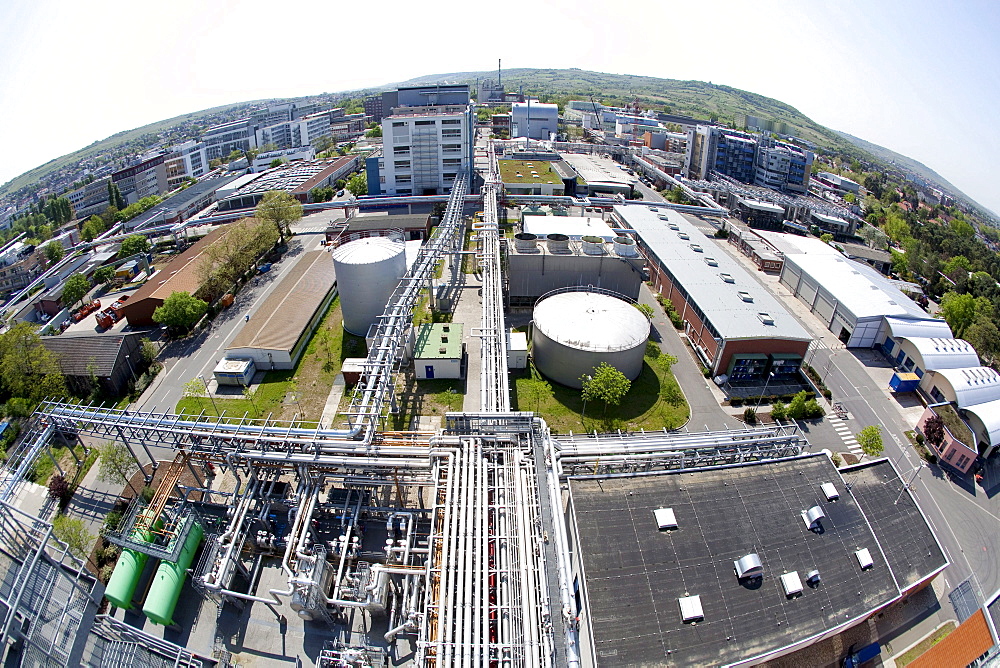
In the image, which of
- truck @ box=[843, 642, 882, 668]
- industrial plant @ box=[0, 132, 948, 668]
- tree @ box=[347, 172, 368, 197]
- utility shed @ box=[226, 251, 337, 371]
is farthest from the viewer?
tree @ box=[347, 172, 368, 197]

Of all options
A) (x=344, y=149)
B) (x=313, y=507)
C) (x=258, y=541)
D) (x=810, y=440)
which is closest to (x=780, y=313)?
(x=810, y=440)

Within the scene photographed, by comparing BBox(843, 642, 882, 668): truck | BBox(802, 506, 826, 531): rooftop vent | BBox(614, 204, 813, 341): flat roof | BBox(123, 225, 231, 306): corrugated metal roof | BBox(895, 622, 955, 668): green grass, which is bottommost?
BBox(895, 622, 955, 668): green grass

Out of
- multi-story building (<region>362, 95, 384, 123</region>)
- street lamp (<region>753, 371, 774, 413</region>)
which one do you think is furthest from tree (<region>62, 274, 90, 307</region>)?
multi-story building (<region>362, 95, 384, 123</region>)

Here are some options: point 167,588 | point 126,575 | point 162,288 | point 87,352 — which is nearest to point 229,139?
point 162,288

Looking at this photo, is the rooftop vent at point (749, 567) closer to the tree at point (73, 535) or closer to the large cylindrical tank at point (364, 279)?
the tree at point (73, 535)

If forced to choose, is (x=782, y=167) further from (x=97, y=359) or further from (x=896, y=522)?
(x=97, y=359)

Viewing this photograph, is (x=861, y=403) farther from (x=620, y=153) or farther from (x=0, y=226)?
(x=0, y=226)

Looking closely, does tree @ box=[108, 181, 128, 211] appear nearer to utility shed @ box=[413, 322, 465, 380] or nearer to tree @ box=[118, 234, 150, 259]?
tree @ box=[118, 234, 150, 259]
